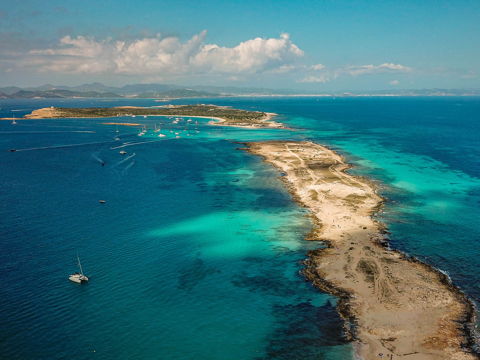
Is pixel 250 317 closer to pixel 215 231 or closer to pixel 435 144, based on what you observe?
pixel 215 231

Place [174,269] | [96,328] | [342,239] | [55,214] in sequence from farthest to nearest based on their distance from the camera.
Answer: [55,214]
[342,239]
[174,269]
[96,328]

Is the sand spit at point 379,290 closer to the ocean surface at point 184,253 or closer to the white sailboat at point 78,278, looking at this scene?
the ocean surface at point 184,253

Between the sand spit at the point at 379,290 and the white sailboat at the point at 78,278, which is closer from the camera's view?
the sand spit at the point at 379,290

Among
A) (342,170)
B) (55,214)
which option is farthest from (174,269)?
(342,170)

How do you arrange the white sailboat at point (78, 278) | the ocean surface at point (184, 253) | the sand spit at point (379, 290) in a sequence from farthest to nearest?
the white sailboat at point (78, 278), the ocean surface at point (184, 253), the sand spit at point (379, 290)

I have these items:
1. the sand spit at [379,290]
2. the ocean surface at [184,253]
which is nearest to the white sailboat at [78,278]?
the ocean surface at [184,253]
